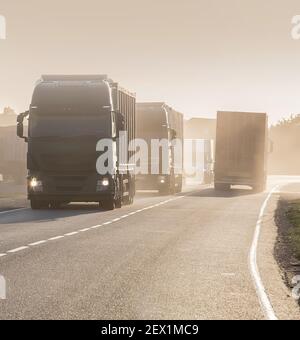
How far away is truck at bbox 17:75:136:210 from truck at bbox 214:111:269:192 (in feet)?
63.6

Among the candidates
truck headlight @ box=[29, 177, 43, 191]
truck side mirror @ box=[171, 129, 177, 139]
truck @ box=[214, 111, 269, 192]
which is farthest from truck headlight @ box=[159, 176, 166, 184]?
truck headlight @ box=[29, 177, 43, 191]

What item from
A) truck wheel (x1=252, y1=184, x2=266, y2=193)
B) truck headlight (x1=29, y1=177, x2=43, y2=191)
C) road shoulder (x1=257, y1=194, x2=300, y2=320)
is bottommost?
truck wheel (x1=252, y1=184, x2=266, y2=193)

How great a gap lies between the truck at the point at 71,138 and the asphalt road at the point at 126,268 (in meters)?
2.59

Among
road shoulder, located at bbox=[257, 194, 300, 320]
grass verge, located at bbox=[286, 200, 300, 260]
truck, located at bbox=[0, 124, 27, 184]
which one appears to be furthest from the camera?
truck, located at bbox=[0, 124, 27, 184]

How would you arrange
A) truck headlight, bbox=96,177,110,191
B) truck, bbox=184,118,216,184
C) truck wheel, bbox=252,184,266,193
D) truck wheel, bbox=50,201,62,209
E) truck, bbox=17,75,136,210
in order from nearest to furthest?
truck, bbox=17,75,136,210
truck headlight, bbox=96,177,110,191
truck wheel, bbox=50,201,62,209
truck wheel, bbox=252,184,266,193
truck, bbox=184,118,216,184

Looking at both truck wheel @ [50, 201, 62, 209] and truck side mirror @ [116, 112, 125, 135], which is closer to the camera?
truck side mirror @ [116, 112, 125, 135]

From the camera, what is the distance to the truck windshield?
2558 cm

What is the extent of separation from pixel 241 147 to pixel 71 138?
2125 cm

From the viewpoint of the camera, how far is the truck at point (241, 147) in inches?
1774

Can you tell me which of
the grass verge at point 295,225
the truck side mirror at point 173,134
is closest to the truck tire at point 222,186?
the truck side mirror at point 173,134

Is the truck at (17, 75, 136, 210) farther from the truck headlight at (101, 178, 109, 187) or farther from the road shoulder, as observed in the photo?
the road shoulder

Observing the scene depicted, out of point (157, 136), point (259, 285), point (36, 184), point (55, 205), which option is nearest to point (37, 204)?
point (36, 184)
